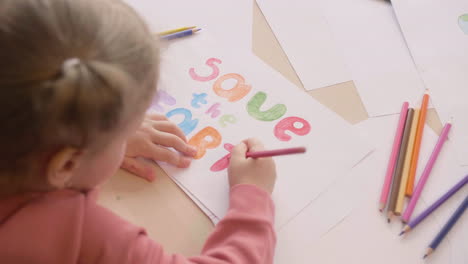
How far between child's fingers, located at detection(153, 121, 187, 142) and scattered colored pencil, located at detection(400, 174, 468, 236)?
32cm

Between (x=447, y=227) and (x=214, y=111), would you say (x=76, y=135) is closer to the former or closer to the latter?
(x=214, y=111)

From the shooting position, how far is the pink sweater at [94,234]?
41 centimetres

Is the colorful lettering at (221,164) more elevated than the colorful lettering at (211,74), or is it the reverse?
the colorful lettering at (211,74)

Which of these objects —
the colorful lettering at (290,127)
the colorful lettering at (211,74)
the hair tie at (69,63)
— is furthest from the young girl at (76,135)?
the colorful lettering at (211,74)

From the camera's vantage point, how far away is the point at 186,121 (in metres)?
0.63

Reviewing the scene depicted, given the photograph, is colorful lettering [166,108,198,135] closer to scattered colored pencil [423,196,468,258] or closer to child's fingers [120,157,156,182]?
child's fingers [120,157,156,182]

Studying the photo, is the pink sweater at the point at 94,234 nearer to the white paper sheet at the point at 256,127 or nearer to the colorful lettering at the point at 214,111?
the white paper sheet at the point at 256,127

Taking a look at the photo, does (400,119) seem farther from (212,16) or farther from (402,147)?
(212,16)

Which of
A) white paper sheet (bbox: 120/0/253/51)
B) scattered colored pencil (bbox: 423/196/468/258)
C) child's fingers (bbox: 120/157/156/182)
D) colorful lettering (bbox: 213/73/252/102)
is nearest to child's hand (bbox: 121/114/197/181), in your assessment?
child's fingers (bbox: 120/157/156/182)

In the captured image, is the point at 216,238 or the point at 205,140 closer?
the point at 216,238

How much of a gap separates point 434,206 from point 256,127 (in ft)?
0.86

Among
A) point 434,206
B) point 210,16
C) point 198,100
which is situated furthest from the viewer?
point 210,16

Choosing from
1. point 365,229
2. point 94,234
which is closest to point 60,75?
point 94,234

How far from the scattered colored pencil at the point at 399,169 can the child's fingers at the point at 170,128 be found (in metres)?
0.30
